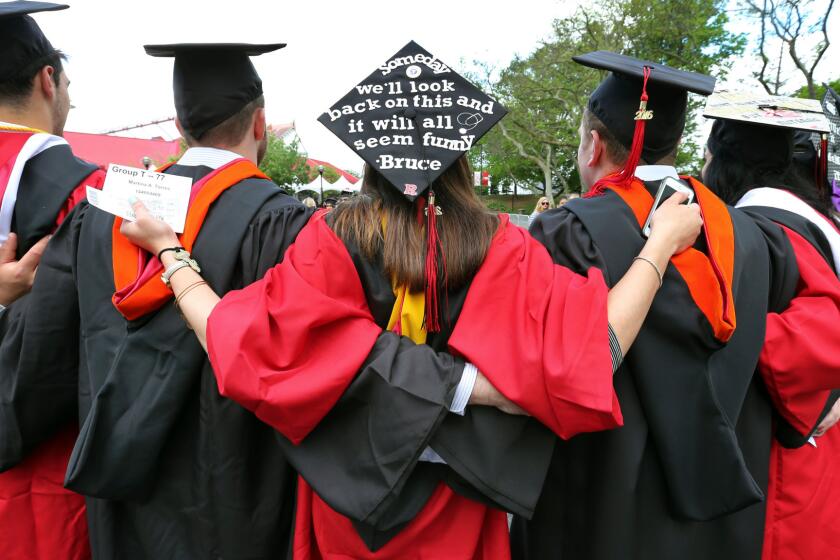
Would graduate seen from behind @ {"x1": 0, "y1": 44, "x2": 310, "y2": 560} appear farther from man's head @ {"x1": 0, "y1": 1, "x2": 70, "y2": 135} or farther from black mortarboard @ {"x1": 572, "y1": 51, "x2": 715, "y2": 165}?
black mortarboard @ {"x1": 572, "y1": 51, "x2": 715, "y2": 165}

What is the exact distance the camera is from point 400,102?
4.77 ft

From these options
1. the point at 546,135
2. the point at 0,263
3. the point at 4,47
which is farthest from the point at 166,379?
the point at 546,135

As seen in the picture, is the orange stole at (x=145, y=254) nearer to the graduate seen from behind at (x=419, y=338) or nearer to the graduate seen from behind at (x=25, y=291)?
the graduate seen from behind at (x=419, y=338)

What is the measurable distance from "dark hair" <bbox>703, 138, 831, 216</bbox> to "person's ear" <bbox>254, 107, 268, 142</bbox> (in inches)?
71.9

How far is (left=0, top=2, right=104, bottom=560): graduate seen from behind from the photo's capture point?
1.84 m

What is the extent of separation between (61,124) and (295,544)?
→ 1.95 m

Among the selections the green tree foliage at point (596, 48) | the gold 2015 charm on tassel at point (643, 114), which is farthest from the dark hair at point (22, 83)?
the green tree foliage at point (596, 48)

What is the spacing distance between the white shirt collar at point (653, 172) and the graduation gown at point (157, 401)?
3.81ft

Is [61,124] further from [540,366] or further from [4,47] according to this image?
[540,366]

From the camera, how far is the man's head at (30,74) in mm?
1995

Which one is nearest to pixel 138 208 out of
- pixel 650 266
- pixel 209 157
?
pixel 209 157

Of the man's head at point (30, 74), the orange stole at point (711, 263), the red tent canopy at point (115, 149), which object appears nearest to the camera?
the orange stole at point (711, 263)

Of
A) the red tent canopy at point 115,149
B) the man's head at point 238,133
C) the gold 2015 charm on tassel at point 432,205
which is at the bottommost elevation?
the red tent canopy at point 115,149

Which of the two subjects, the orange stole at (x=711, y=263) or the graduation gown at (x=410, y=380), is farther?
the orange stole at (x=711, y=263)
